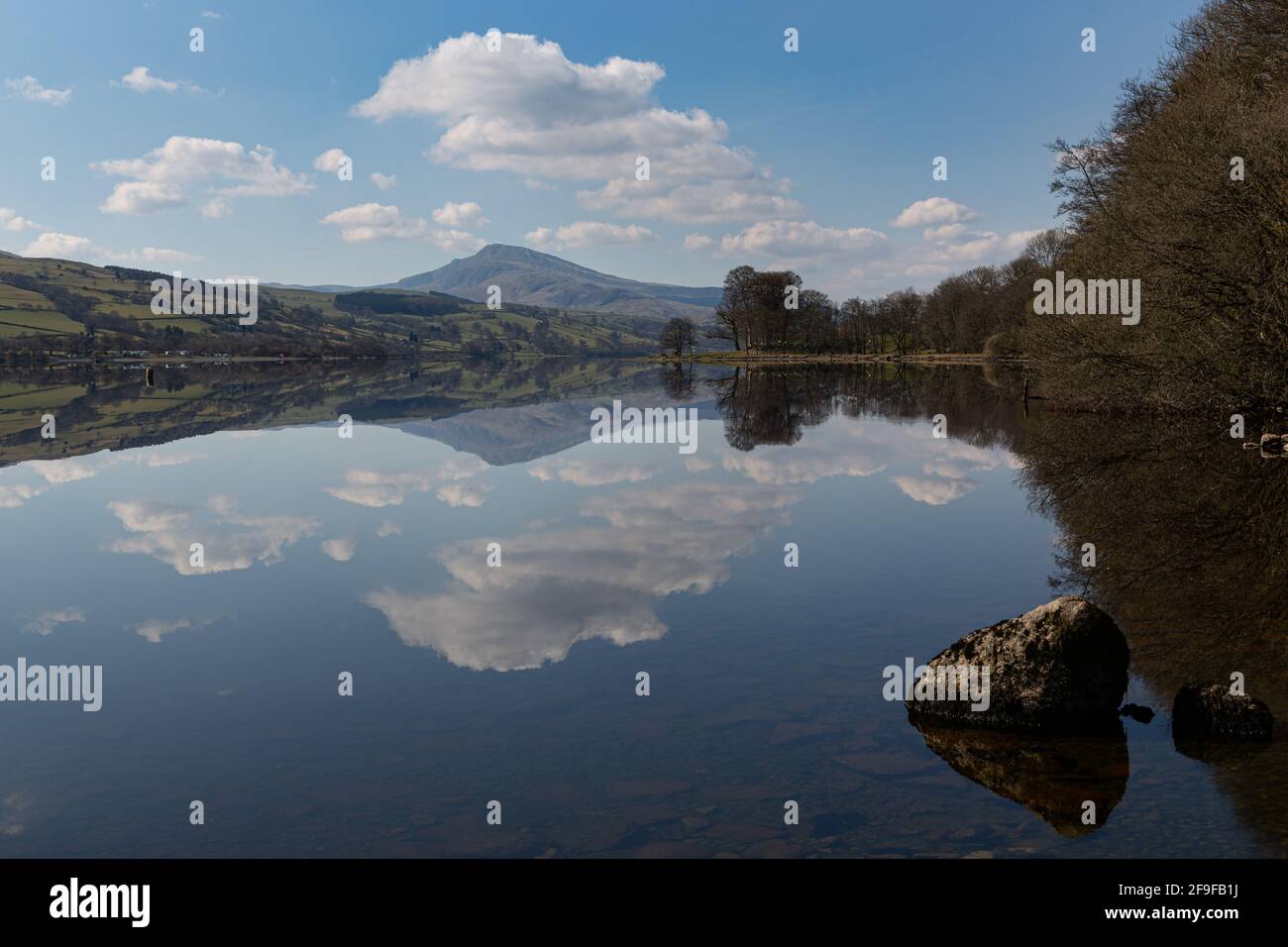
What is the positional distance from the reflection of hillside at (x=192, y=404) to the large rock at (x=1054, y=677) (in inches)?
1717

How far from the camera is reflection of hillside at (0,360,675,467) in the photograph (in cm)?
5200

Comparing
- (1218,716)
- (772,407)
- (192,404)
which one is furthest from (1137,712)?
(192,404)

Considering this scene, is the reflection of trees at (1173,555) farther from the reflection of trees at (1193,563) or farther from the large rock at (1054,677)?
the large rock at (1054,677)

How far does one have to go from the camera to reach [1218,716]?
38.0 ft

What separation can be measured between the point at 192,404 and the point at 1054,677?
8112cm

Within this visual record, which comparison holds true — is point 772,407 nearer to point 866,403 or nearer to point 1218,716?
point 866,403

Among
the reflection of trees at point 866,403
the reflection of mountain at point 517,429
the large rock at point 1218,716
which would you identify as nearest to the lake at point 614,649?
the large rock at point 1218,716

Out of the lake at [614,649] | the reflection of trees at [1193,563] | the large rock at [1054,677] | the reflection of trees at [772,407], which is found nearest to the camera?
the lake at [614,649]

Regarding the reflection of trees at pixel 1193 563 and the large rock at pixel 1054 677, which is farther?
the reflection of trees at pixel 1193 563

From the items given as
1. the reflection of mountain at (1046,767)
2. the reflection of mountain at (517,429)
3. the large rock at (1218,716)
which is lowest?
the reflection of mountain at (1046,767)

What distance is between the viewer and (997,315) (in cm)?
12794

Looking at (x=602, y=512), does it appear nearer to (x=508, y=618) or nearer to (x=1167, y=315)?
(x=508, y=618)

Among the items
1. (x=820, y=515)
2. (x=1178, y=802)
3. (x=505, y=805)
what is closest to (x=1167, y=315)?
(x=820, y=515)

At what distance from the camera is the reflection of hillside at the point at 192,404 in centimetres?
5200
